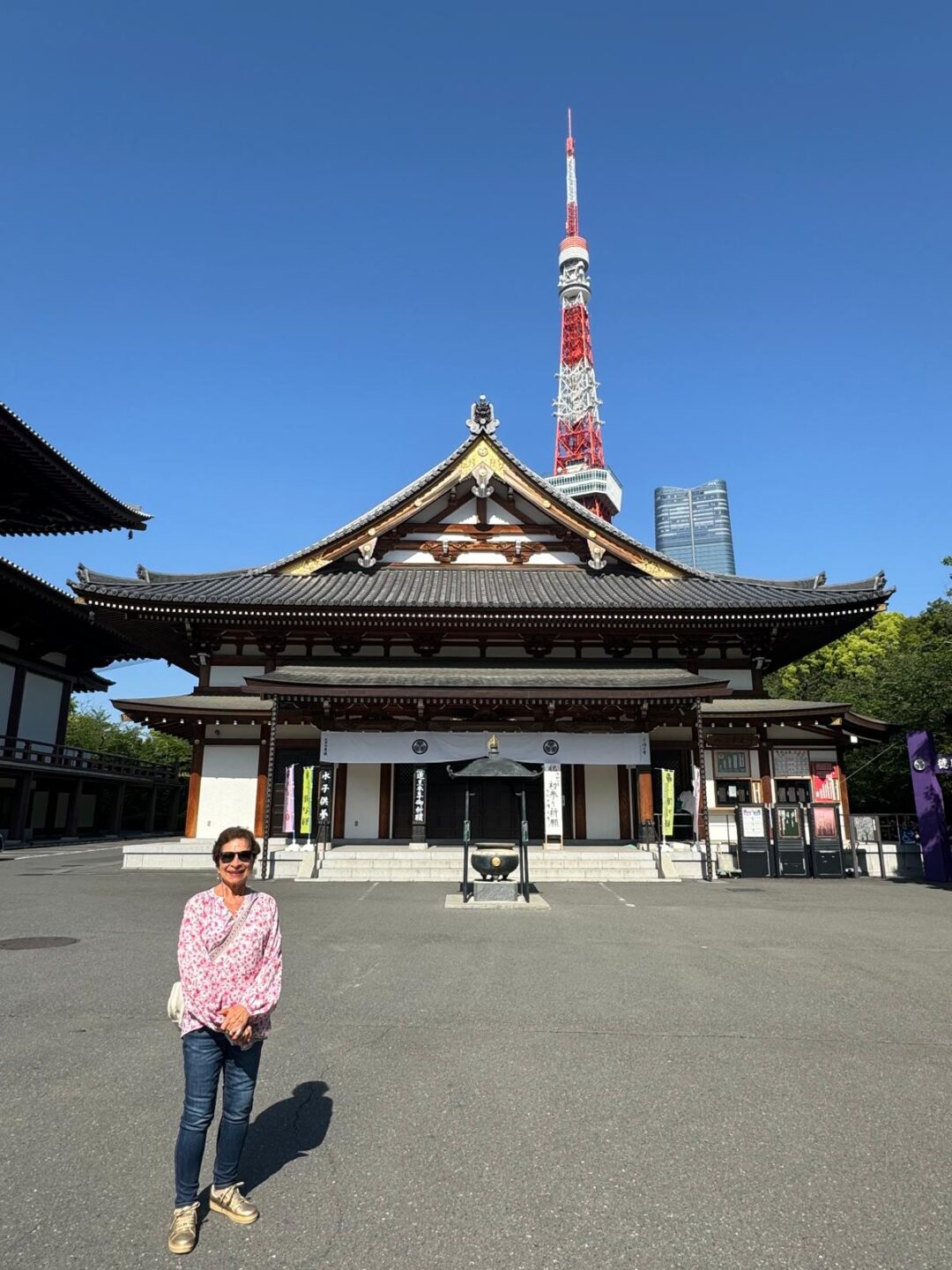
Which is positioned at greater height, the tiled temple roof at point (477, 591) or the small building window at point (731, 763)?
the tiled temple roof at point (477, 591)

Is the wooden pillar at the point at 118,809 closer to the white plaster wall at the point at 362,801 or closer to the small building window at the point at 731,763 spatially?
the white plaster wall at the point at 362,801

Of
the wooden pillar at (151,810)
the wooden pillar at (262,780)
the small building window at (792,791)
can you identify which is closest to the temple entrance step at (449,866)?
the wooden pillar at (262,780)

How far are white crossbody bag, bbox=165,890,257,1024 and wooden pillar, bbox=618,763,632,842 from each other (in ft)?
55.6

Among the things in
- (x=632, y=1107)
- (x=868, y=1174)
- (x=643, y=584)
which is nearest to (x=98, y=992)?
(x=632, y=1107)

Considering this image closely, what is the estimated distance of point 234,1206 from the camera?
2.91m

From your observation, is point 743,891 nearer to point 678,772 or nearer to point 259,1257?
point 678,772

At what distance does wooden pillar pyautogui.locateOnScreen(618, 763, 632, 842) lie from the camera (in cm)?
1886

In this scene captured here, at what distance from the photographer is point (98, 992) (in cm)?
621

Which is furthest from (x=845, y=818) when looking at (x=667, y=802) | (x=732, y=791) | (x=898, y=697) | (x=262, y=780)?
(x=262, y=780)

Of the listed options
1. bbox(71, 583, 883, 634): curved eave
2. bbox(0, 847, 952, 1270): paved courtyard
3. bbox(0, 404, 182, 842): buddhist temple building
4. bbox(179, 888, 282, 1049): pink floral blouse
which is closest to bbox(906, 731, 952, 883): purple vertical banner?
bbox(71, 583, 883, 634): curved eave

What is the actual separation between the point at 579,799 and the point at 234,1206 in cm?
1684

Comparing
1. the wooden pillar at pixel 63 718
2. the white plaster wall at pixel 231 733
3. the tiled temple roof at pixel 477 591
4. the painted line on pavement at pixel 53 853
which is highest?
the tiled temple roof at pixel 477 591

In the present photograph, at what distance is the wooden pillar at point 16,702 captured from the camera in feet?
85.3

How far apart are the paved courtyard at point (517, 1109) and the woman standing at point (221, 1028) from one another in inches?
6.2
